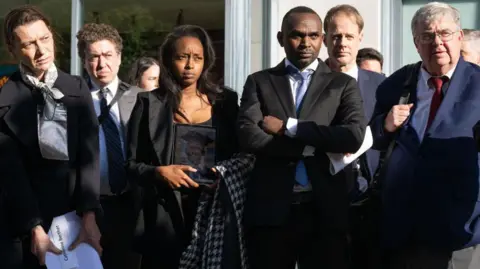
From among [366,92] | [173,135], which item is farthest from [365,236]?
[173,135]

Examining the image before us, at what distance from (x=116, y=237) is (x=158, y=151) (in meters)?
0.94

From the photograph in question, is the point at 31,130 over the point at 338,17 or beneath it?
beneath

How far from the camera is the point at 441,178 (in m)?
4.11

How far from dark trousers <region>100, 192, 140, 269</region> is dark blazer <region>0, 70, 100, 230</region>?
105 cm

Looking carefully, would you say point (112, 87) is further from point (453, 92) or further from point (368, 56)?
point (453, 92)

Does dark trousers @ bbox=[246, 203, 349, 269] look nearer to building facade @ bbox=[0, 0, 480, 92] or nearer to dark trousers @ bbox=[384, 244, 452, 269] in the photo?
dark trousers @ bbox=[384, 244, 452, 269]

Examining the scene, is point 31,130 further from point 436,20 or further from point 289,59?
point 436,20

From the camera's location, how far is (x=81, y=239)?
165 inches

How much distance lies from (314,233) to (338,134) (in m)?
0.52

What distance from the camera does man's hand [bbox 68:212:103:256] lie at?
4195 mm

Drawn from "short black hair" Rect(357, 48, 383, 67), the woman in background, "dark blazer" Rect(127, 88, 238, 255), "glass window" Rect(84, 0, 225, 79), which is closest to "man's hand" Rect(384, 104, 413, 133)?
"dark blazer" Rect(127, 88, 238, 255)

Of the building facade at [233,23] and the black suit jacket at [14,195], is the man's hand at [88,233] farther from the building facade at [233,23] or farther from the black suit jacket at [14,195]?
the building facade at [233,23]

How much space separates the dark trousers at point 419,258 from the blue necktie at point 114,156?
6.04 feet

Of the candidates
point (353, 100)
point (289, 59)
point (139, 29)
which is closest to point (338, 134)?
point (353, 100)
